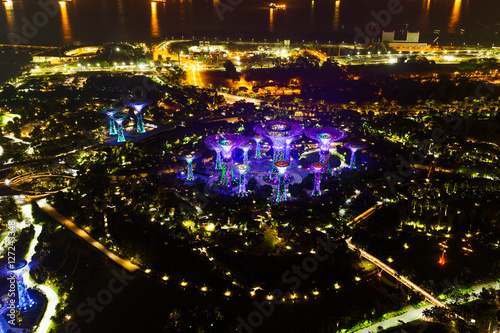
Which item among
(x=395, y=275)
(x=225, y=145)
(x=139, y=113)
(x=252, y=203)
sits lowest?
(x=395, y=275)

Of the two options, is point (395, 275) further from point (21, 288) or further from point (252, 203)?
point (21, 288)

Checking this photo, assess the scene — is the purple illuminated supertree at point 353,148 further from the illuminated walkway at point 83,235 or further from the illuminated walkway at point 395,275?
the illuminated walkway at point 83,235

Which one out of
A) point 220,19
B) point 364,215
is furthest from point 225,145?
point 220,19

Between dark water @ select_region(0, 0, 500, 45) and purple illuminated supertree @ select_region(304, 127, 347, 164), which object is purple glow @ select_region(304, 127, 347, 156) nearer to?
purple illuminated supertree @ select_region(304, 127, 347, 164)

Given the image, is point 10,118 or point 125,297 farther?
point 10,118

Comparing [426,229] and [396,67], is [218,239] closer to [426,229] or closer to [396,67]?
[426,229]

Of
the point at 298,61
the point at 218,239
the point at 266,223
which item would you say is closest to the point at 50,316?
the point at 218,239

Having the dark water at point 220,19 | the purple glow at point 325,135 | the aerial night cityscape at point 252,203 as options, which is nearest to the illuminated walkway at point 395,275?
the aerial night cityscape at point 252,203
